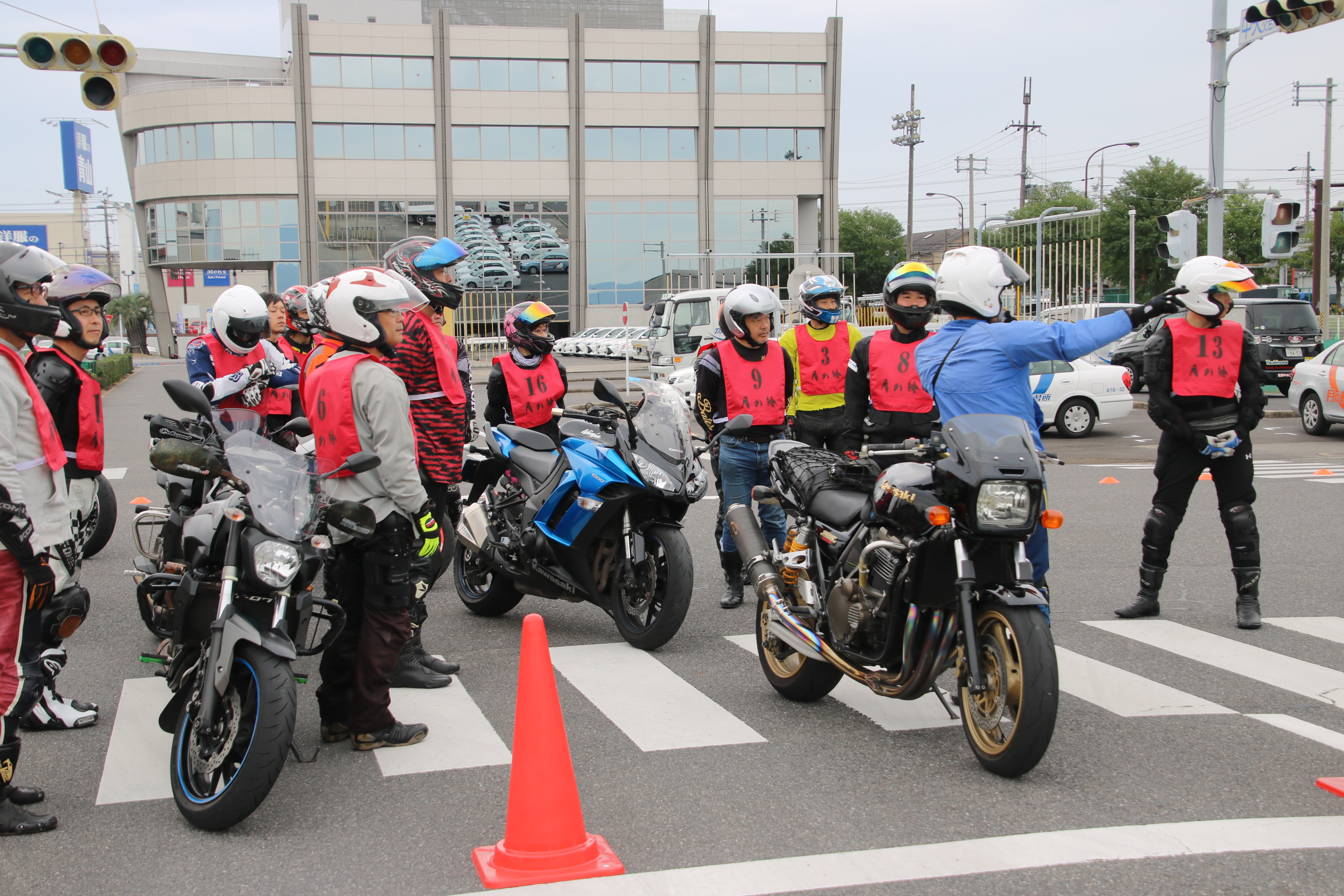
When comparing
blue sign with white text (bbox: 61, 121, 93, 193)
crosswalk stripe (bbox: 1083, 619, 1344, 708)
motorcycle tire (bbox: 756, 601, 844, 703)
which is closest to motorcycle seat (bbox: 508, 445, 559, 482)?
motorcycle tire (bbox: 756, 601, 844, 703)

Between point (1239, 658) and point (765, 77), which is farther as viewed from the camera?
point (765, 77)

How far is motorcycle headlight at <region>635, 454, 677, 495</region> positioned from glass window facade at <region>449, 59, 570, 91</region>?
2227 inches

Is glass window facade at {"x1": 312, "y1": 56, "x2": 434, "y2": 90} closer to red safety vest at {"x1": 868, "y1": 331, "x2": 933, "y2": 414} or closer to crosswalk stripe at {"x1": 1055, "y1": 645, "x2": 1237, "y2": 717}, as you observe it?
red safety vest at {"x1": 868, "y1": 331, "x2": 933, "y2": 414}

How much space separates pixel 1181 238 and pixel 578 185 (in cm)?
4716

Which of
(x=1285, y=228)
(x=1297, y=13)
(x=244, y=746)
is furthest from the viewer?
(x=1285, y=228)

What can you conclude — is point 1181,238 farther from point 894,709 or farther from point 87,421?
point 87,421

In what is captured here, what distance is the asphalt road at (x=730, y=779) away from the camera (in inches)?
143

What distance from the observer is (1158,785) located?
4.28 metres

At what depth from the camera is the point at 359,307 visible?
4660mm

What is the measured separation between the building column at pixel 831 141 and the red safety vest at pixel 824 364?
176 ft

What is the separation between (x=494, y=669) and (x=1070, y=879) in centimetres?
331

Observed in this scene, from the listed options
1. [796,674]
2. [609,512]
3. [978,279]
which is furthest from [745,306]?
[796,674]

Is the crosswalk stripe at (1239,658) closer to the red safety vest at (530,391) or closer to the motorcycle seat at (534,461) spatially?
the motorcycle seat at (534,461)

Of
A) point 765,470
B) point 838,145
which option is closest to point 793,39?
point 838,145
